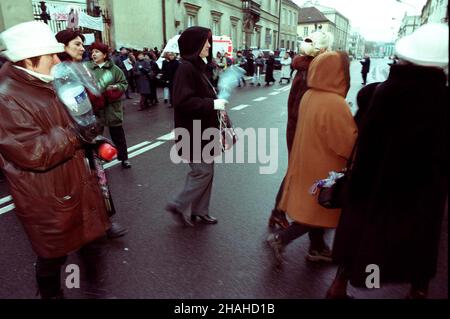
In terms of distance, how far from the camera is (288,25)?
47688 millimetres

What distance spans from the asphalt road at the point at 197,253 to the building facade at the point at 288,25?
145 ft

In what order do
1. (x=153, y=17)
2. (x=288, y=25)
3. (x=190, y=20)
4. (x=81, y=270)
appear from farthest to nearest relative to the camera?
(x=288, y=25) < (x=190, y=20) < (x=153, y=17) < (x=81, y=270)

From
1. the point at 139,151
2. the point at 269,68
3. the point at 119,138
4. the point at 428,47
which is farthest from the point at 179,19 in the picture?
the point at 428,47

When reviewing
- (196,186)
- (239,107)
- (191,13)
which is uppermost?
(191,13)

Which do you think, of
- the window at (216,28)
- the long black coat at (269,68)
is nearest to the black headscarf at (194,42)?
the long black coat at (269,68)

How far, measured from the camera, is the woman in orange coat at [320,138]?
2.29 m

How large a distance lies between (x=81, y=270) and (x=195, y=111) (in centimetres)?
154

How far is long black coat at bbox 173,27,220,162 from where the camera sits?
2.92 meters

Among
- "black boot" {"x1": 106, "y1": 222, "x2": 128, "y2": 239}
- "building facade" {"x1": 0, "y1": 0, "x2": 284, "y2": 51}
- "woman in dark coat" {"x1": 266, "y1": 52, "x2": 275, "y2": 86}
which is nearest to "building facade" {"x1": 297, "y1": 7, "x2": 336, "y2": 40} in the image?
"building facade" {"x1": 0, "y1": 0, "x2": 284, "y2": 51}

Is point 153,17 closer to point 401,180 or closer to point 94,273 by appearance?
point 94,273

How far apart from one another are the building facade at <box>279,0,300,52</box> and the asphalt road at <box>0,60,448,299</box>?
145 feet

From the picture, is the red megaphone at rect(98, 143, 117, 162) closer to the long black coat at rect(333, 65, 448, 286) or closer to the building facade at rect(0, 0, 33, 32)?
the long black coat at rect(333, 65, 448, 286)

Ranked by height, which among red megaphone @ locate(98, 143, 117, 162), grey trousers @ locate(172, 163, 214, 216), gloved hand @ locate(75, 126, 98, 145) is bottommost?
grey trousers @ locate(172, 163, 214, 216)
